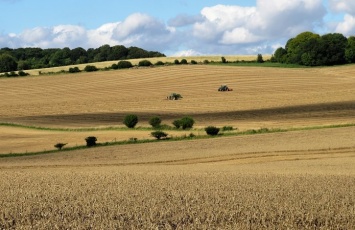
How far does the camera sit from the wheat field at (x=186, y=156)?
1286cm

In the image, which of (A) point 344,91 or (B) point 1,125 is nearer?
(B) point 1,125

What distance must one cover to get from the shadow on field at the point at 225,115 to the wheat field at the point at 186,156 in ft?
0.38

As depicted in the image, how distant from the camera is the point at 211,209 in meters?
13.3

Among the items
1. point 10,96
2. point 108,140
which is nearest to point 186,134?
point 108,140

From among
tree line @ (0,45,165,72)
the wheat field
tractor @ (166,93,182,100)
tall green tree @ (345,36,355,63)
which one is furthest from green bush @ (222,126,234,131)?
tree line @ (0,45,165,72)

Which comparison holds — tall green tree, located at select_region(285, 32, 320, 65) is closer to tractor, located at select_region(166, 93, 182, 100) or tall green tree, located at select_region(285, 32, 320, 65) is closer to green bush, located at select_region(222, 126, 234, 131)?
tractor, located at select_region(166, 93, 182, 100)

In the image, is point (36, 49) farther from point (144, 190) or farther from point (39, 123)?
point (144, 190)

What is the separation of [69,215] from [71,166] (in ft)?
69.5

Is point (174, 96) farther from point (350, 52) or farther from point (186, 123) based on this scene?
point (350, 52)

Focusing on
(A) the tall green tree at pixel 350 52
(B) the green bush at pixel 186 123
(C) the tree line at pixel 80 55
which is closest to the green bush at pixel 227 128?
(B) the green bush at pixel 186 123

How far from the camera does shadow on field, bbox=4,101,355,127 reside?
5600cm

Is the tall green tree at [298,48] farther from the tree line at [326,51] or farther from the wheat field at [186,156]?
the wheat field at [186,156]

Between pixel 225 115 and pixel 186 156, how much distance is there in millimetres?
24875

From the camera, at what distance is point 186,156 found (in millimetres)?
35594
